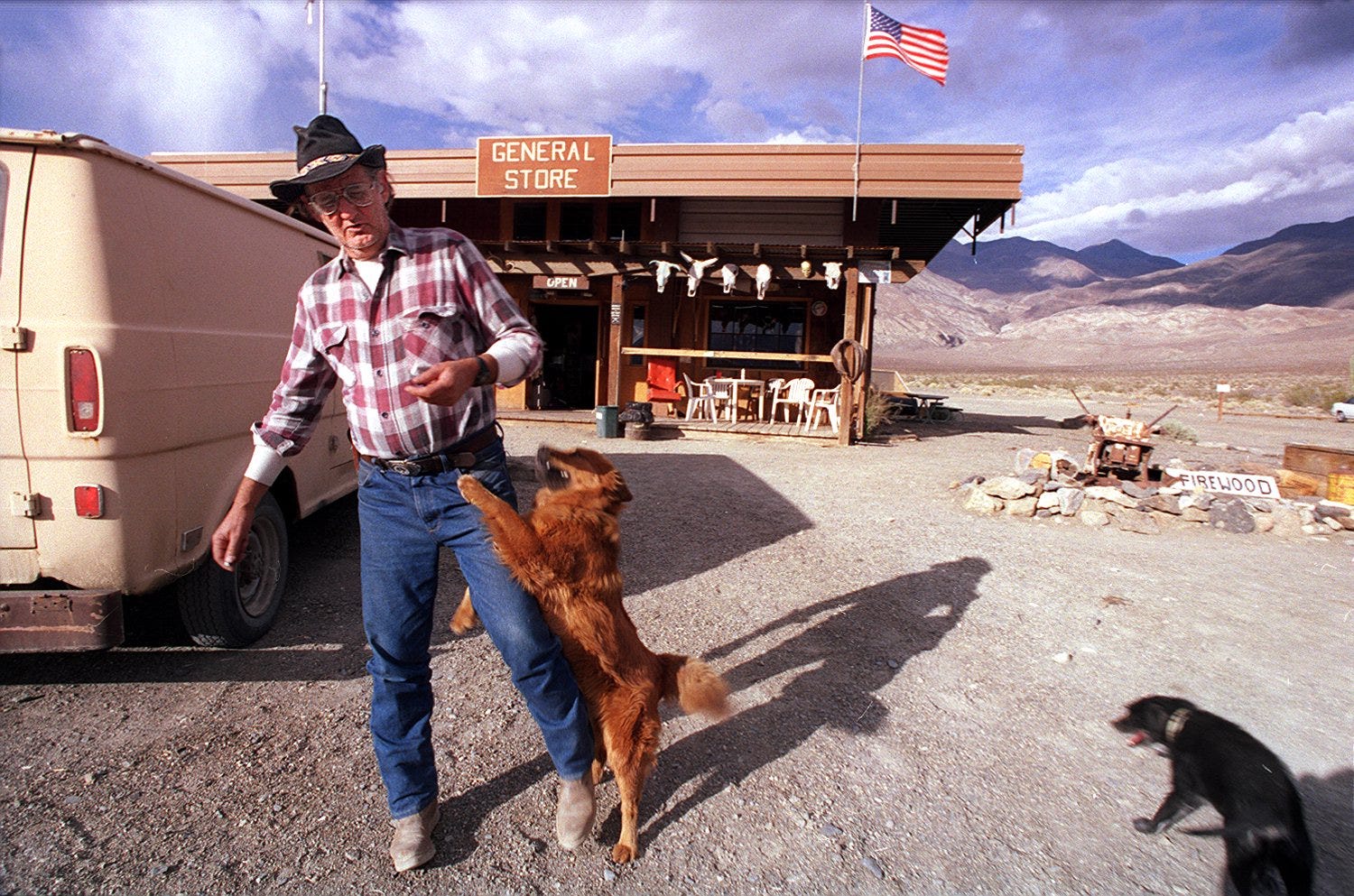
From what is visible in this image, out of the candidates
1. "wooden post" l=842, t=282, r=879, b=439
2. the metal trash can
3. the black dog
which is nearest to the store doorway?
the metal trash can

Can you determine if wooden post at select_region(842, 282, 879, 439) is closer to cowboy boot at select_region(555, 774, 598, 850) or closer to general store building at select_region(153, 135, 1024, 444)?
general store building at select_region(153, 135, 1024, 444)

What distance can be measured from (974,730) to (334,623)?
127 inches

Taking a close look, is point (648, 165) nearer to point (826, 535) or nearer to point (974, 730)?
point (826, 535)

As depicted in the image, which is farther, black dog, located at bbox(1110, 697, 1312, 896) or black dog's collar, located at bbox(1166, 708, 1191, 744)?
black dog's collar, located at bbox(1166, 708, 1191, 744)

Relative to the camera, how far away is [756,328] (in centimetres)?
1485

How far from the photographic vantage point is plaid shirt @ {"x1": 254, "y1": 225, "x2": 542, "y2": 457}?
188 cm

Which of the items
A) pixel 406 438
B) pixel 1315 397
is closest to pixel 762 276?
pixel 406 438

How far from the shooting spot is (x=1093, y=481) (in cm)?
754

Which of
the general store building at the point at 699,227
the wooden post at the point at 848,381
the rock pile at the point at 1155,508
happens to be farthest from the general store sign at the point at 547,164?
the rock pile at the point at 1155,508

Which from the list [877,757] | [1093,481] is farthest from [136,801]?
[1093,481]

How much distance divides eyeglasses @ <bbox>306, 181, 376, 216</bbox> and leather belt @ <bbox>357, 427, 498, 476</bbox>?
682 mm

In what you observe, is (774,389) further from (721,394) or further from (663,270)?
(663,270)

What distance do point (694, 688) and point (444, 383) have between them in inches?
51.7

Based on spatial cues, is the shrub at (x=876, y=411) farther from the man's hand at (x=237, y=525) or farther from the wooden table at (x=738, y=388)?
the man's hand at (x=237, y=525)
